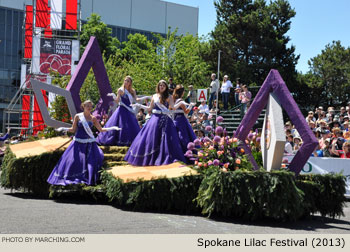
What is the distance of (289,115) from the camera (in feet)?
29.9

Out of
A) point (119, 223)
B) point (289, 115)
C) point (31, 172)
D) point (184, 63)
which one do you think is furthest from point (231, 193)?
point (184, 63)

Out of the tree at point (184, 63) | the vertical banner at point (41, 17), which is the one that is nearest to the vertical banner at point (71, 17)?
the vertical banner at point (41, 17)

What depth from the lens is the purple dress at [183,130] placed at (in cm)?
1068

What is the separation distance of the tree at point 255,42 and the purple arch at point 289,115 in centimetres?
2999

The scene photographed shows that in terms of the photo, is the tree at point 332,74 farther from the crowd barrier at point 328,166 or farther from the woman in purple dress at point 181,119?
the woman in purple dress at point 181,119

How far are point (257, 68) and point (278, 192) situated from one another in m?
33.3

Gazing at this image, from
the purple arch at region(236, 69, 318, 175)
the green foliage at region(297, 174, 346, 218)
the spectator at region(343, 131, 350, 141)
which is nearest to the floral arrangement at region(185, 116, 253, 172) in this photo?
the purple arch at region(236, 69, 318, 175)

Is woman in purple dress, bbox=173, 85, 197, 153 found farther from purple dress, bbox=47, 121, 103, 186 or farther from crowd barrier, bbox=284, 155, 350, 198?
crowd barrier, bbox=284, 155, 350, 198

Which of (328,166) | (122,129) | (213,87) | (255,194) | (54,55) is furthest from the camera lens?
(54,55)

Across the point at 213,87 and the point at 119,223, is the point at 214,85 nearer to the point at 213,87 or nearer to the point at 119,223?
the point at 213,87

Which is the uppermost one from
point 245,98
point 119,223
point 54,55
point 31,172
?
point 54,55

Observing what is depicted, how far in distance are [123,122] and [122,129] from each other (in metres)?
0.20

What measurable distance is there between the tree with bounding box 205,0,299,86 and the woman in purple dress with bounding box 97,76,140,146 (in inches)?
1092

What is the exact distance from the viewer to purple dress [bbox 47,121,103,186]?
1007 centimetres
